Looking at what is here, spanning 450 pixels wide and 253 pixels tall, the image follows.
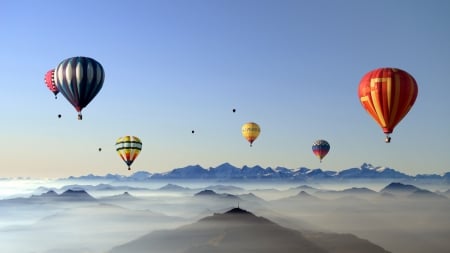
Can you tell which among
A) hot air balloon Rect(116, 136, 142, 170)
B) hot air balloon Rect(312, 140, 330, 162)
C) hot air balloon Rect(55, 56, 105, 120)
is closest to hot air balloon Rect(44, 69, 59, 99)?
hot air balloon Rect(55, 56, 105, 120)

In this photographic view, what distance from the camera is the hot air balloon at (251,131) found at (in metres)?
175

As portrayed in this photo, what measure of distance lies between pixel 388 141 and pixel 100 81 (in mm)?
53775

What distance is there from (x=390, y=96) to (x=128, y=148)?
77420mm

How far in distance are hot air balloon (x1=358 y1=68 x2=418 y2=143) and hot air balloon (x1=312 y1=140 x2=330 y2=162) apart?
98226mm

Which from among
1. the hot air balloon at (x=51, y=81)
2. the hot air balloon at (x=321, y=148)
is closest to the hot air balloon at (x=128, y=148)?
the hot air balloon at (x=51, y=81)

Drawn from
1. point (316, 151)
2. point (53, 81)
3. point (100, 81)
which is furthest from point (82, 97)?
point (316, 151)

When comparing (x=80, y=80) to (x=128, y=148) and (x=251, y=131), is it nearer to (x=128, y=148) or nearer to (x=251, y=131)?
(x=128, y=148)

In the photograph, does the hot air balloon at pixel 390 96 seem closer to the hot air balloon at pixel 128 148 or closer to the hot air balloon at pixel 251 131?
the hot air balloon at pixel 128 148

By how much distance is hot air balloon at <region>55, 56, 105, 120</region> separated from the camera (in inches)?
4203

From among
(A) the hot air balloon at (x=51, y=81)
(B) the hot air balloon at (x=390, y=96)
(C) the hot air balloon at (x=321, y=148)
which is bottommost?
(B) the hot air balloon at (x=390, y=96)

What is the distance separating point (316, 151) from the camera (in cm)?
19725

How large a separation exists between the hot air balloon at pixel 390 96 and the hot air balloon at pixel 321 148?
98.2m

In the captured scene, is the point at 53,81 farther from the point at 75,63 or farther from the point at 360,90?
the point at 360,90

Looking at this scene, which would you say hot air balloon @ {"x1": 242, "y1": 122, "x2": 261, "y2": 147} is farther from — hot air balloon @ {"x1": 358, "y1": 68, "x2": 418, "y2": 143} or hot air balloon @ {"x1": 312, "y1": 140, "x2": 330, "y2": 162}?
hot air balloon @ {"x1": 358, "y1": 68, "x2": 418, "y2": 143}
